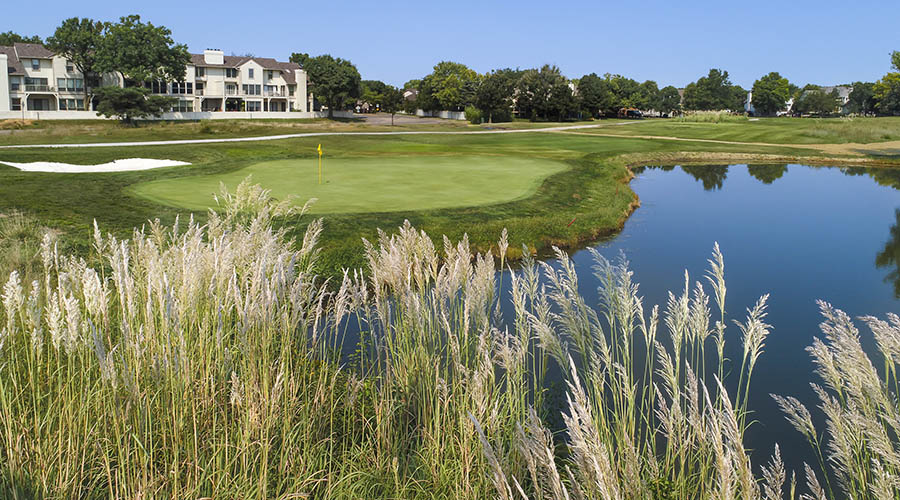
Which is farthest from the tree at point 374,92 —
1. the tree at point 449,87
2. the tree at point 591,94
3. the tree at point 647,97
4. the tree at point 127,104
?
the tree at point 647,97

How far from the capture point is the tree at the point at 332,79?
338ft

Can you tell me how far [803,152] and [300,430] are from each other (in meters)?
58.5

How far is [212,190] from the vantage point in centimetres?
2220

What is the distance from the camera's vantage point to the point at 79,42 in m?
81.8

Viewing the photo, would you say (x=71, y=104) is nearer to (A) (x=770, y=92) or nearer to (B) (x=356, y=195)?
(B) (x=356, y=195)

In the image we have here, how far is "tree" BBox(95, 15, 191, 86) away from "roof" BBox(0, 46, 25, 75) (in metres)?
10.6

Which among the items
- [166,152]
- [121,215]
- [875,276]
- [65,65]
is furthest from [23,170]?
[65,65]

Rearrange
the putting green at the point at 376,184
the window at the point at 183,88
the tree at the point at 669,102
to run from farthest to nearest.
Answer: the tree at the point at 669,102
the window at the point at 183,88
the putting green at the point at 376,184

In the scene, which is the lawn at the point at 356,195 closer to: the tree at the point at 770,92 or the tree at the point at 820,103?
the tree at the point at 820,103

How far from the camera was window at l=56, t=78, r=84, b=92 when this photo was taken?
87312 mm

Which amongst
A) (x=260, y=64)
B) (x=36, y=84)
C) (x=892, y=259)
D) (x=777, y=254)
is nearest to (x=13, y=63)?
(x=36, y=84)

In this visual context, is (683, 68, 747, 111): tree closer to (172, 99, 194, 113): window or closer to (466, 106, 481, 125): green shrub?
(466, 106, 481, 125): green shrub

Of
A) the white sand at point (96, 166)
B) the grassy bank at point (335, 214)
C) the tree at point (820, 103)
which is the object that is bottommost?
the grassy bank at point (335, 214)

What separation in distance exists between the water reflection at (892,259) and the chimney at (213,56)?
95.1 meters
